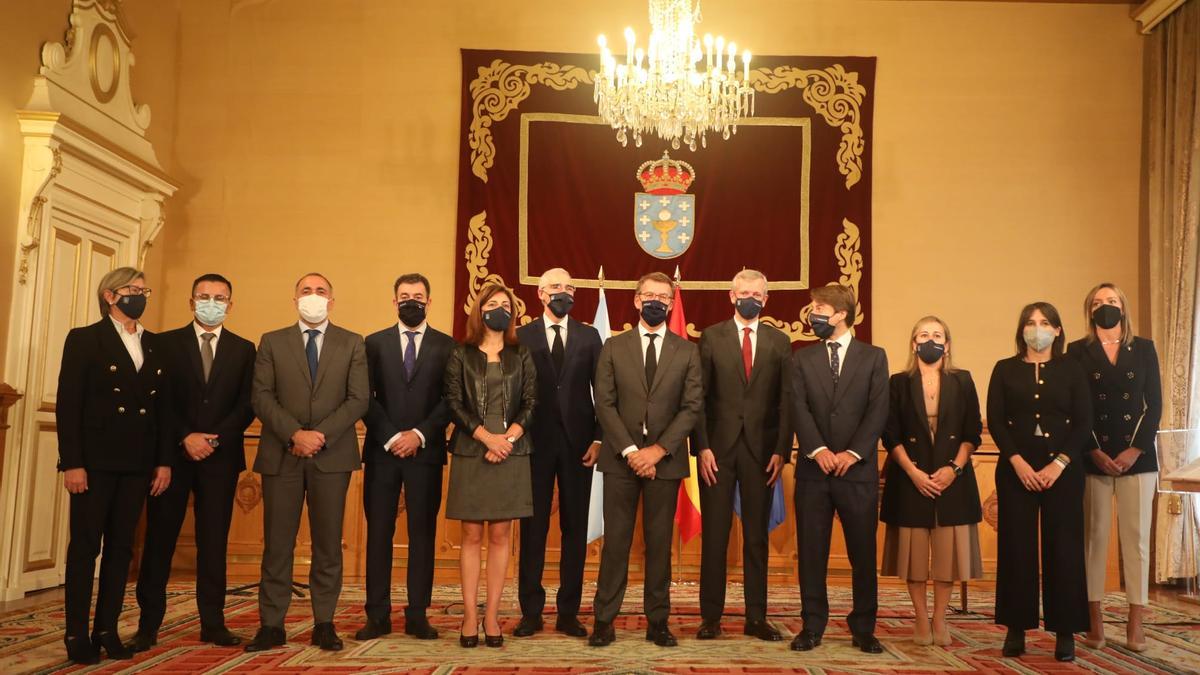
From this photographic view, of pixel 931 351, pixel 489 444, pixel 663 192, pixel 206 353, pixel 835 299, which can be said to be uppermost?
pixel 663 192

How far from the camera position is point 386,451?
14.9 feet

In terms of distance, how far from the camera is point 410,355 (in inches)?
182

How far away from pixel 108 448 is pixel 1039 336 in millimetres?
3878

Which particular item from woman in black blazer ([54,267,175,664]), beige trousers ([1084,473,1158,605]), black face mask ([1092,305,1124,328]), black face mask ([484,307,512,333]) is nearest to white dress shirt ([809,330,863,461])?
black face mask ([1092,305,1124,328])

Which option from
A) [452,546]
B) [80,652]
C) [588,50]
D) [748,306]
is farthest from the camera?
[588,50]

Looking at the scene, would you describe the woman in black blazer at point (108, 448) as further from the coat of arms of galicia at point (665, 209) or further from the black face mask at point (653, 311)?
the coat of arms of galicia at point (665, 209)

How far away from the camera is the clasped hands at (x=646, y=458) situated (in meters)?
4.39

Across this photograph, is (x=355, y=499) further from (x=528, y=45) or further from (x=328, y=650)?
(x=528, y=45)

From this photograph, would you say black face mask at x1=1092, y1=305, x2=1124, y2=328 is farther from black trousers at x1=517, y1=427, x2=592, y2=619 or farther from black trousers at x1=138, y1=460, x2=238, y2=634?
black trousers at x1=138, y1=460, x2=238, y2=634

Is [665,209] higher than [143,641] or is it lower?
higher

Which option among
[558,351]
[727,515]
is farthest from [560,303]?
[727,515]

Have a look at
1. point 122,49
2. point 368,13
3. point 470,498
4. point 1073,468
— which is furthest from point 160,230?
point 1073,468

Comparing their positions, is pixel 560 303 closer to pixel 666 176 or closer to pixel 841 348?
pixel 841 348

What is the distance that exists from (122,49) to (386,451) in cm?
417
